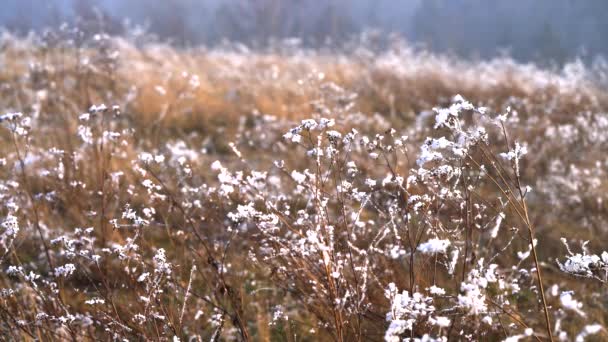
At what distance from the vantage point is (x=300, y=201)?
156 inches

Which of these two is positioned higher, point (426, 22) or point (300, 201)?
point (426, 22)

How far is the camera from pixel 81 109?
18.7 feet

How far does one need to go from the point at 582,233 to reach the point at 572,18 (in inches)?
1861

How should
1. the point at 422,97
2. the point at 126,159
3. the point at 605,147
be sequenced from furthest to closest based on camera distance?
1. the point at 422,97
2. the point at 605,147
3. the point at 126,159

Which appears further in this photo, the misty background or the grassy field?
the misty background

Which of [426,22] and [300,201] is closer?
[300,201]

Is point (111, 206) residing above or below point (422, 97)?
below

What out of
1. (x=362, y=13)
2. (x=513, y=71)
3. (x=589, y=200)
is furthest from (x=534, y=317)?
(x=362, y=13)

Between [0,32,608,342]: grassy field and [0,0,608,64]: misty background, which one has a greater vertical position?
[0,0,608,64]: misty background

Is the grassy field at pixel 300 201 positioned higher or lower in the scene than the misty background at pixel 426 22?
lower

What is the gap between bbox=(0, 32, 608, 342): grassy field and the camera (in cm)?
182

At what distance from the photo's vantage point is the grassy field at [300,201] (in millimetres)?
1822

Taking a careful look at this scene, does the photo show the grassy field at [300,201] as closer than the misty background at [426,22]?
Yes

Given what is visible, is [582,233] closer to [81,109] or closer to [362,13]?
[81,109]
